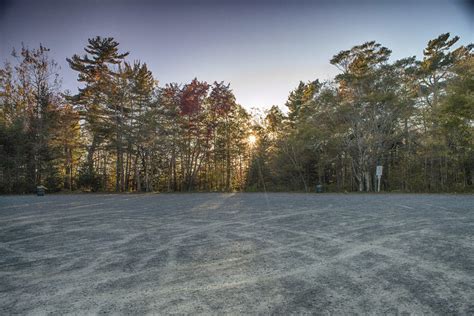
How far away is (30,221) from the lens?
6.36 metres

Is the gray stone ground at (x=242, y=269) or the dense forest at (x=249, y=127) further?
the dense forest at (x=249, y=127)

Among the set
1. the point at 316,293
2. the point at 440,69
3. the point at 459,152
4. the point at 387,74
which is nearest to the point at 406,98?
the point at 387,74

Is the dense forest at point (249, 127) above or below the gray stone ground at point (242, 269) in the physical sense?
above

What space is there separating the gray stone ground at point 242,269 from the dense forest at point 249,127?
12762 millimetres

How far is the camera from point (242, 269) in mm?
2850

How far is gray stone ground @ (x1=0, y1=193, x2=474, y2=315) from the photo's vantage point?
6.65 feet

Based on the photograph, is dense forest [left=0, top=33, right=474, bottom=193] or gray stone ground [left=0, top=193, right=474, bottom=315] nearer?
gray stone ground [left=0, top=193, right=474, bottom=315]

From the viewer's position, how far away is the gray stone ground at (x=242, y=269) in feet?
6.65

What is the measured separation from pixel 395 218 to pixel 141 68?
22.3 metres

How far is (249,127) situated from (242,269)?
2166cm

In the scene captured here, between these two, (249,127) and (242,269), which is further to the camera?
(249,127)

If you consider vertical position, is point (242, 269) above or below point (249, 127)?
below

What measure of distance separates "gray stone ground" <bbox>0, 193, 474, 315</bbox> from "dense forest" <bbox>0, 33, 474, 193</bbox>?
502 inches

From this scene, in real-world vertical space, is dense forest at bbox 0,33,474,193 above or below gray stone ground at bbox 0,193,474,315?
above
